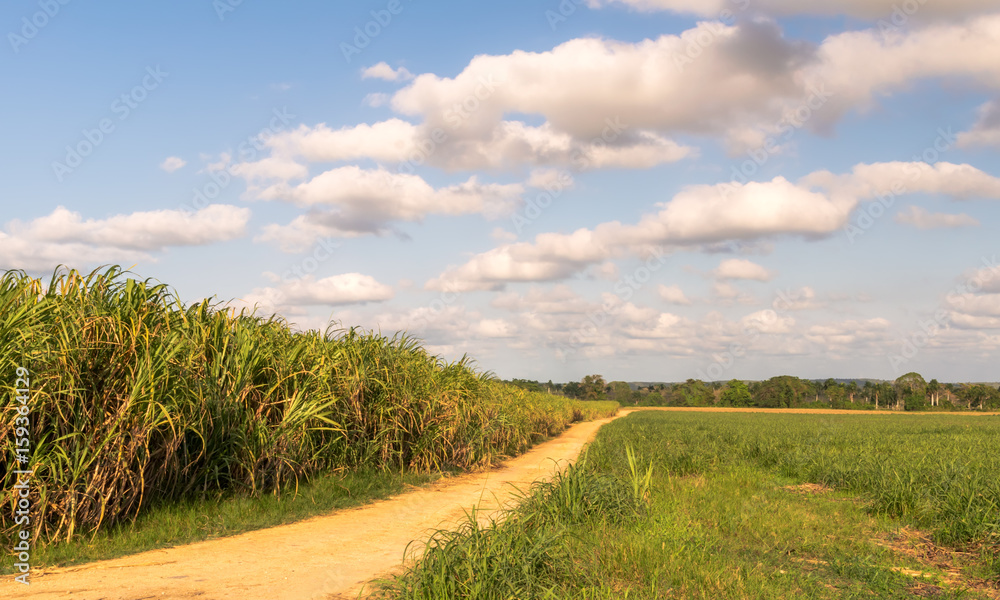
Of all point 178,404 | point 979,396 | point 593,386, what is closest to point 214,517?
point 178,404

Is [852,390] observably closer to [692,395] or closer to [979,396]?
[979,396]

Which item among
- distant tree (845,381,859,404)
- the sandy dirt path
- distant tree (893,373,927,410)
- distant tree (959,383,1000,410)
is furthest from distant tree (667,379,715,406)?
the sandy dirt path

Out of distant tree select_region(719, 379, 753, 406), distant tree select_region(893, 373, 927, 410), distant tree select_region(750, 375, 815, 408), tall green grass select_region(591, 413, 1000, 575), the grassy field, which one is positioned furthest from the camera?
distant tree select_region(893, 373, 927, 410)

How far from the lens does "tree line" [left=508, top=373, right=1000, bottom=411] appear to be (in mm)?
96188

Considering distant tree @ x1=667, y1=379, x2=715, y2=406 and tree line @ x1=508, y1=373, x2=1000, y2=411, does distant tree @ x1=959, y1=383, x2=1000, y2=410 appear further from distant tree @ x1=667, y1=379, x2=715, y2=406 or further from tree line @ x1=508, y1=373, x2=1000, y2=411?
distant tree @ x1=667, y1=379, x2=715, y2=406

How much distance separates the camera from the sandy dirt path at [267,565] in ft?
14.2

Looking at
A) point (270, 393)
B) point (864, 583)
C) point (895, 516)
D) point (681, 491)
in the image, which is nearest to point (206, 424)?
point (270, 393)

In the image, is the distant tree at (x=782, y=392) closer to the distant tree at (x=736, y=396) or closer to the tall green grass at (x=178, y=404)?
the distant tree at (x=736, y=396)

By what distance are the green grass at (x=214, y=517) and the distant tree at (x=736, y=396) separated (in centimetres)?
10332

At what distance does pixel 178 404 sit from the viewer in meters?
6.45

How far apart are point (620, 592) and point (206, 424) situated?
5.34m

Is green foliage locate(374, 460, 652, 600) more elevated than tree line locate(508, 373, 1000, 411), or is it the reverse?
green foliage locate(374, 460, 652, 600)

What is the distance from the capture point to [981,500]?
6.33m

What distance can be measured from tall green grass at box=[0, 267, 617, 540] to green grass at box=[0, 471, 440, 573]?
0.57 ft
